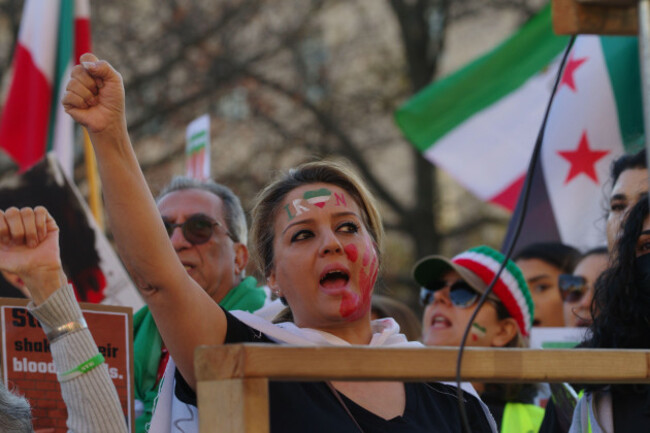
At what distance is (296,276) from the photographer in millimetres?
2779

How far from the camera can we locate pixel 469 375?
1.93 metres

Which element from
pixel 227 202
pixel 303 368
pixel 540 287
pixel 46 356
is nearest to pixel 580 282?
pixel 540 287

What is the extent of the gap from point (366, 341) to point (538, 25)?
450 cm

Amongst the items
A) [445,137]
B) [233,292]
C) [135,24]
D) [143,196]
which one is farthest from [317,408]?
[135,24]

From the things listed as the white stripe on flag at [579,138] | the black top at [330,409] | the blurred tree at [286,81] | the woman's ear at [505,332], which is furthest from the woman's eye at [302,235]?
the blurred tree at [286,81]

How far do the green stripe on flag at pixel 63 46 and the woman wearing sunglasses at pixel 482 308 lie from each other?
9.92ft

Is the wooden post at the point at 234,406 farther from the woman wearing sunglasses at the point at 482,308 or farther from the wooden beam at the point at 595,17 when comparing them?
the woman wearing sunglasses at the point at 482,308

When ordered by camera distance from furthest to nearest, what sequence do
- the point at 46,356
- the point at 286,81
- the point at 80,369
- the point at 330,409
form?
1. the point at 286,81
2. the point at 46,356
3. the point at 80,369
4. the point at 330,409

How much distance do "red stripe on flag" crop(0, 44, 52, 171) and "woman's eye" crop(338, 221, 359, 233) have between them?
383 cm

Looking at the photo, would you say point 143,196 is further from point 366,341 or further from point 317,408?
point 366,341

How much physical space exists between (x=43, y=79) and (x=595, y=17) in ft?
17.1

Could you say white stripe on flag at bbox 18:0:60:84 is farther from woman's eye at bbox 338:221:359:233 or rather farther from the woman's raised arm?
the woman's raised arm

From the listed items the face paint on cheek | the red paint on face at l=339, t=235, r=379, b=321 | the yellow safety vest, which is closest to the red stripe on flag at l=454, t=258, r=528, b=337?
the face paint on cheek

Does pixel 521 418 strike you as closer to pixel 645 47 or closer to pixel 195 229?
pixel 195 229
